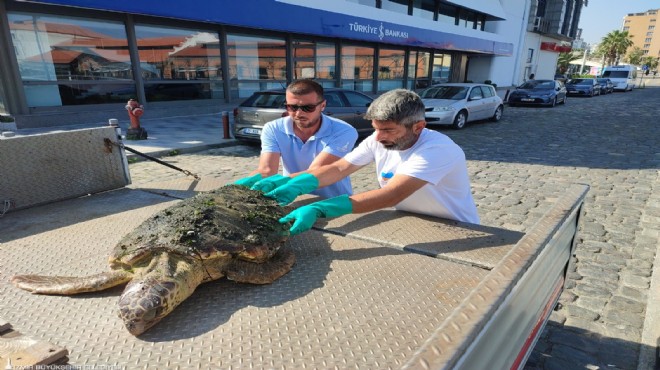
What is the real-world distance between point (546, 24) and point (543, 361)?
4053 cm

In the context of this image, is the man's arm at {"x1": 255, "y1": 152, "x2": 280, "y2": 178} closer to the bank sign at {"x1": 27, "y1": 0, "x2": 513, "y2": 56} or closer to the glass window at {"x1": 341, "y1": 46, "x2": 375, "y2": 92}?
the bank sign at {"x1": 27, "y1": 0, "x2": 513, "y2": 56}

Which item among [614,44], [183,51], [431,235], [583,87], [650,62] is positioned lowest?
[583,87]

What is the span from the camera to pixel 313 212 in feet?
6.48

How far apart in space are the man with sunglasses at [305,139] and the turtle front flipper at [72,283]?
53.2 inches

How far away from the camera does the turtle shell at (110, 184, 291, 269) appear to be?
1.49m

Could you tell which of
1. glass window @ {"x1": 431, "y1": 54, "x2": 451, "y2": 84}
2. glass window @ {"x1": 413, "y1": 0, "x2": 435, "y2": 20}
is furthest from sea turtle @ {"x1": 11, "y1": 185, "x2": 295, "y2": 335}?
glass window @ {"x1": 431, "y1": 54, "x2": 451, "y2": 84}

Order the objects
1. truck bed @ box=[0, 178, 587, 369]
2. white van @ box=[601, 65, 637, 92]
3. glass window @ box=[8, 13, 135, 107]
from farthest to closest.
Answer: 1. white van @ box=[601, 65, 637, 92]
2. glass window @ box=[8, 13, 135, 107]
3. truck bed @ box=[0, 178, 587, 369]

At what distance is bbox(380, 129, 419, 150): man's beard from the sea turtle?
0.82m

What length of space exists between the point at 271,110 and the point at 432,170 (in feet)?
21.3

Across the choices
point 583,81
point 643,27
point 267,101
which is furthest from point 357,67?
point 643,27

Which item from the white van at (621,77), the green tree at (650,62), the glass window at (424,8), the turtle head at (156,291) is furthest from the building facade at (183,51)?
the green tree at (650,62)

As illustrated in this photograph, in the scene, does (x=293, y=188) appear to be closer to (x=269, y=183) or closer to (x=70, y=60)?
(x=269, y=183)

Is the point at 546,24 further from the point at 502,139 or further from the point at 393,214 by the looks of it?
the point at 393,214

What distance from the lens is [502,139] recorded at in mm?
10125
